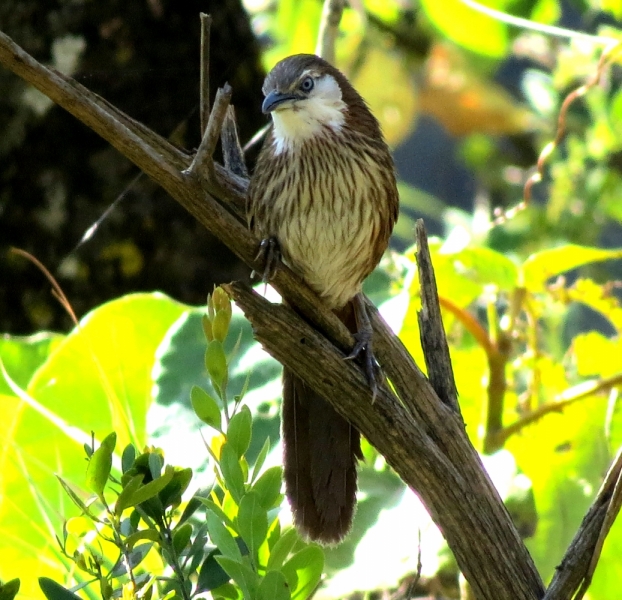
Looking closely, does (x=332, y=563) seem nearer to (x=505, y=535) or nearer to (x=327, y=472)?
(x=327, y=472)

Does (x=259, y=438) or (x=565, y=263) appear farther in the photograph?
(x=565, y=263)

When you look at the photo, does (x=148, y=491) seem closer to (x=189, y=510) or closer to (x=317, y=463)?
(x=189, y=510)

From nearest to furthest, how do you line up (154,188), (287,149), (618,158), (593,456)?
(593,456)
(287,149)
(154,188)
(618,158)

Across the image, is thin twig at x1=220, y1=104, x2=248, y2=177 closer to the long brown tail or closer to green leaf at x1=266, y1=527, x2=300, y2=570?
the long brown tail

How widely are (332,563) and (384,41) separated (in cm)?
292

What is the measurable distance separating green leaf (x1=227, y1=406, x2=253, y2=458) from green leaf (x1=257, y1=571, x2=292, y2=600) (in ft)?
0.54

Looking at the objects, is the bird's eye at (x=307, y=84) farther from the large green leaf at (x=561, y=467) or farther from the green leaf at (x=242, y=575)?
the green leaf at (x=242, y=575)

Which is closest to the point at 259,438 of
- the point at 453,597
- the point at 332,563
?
the point at 332,563

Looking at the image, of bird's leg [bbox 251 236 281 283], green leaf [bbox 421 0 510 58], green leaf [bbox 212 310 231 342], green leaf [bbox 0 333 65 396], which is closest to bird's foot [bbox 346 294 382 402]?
bird's leg [bbox 251 236 281 283]

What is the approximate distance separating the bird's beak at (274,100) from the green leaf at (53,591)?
1.31m

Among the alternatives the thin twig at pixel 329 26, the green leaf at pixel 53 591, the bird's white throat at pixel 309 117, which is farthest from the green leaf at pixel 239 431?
the thin twig at pixel 329 26

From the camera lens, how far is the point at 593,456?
79.6 inches

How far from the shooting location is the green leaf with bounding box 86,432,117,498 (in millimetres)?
1059

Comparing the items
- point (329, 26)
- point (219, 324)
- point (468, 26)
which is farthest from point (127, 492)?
point (468, 26)
